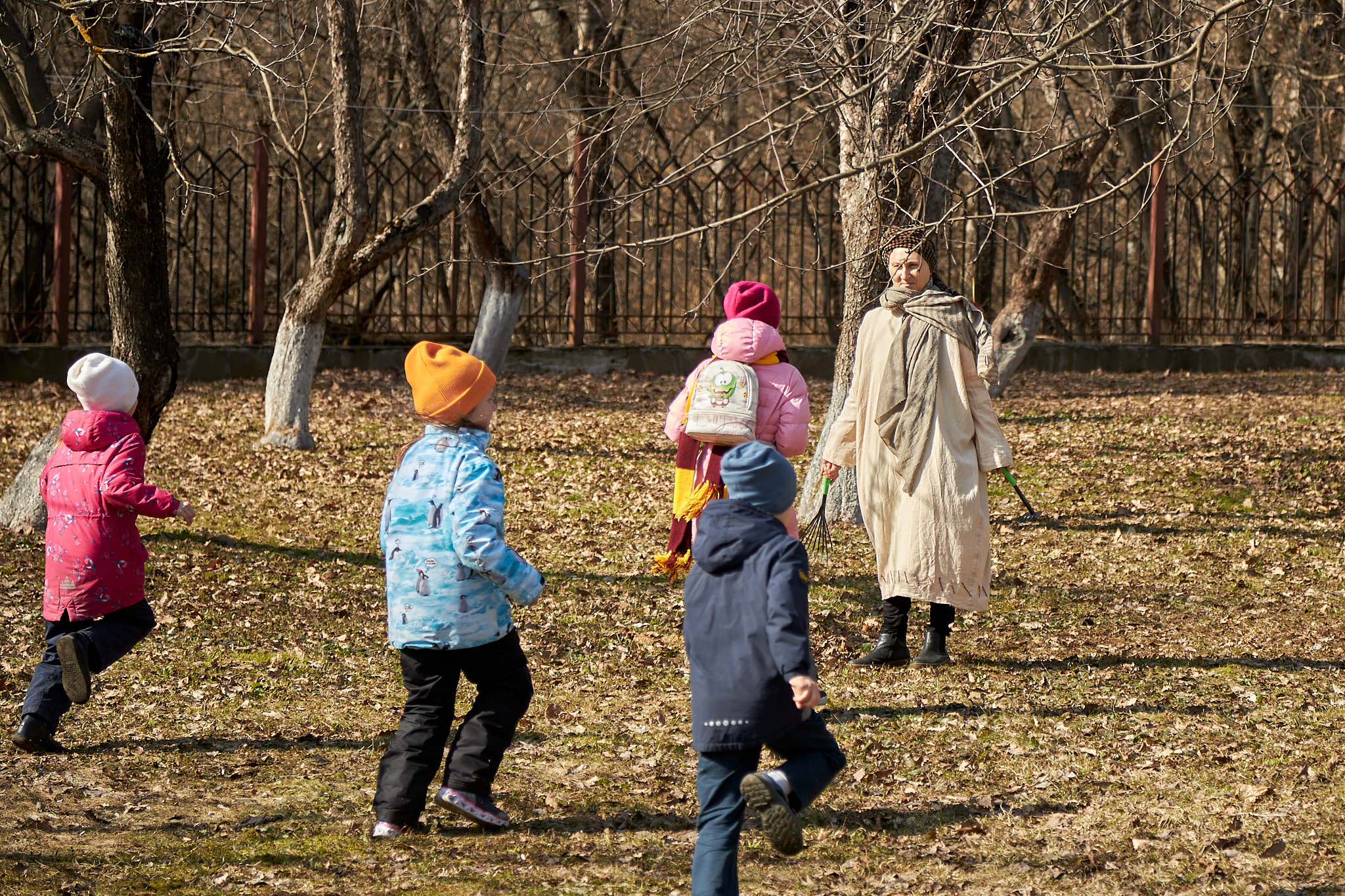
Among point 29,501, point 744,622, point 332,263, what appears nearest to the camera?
point 744,622

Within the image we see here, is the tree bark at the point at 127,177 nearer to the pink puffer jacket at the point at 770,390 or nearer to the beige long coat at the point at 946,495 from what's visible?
the pink puffer jacket at the point at 770,390

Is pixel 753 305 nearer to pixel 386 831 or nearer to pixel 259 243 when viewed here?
pixel 386 831

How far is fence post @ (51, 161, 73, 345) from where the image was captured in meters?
14.0

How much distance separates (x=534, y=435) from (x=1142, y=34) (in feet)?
19.9

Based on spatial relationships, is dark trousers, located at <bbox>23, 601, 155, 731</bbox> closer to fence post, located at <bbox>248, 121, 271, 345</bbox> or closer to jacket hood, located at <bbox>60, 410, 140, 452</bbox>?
jacket hood, located at <bbox>60, 410, 140, 452</bbox>

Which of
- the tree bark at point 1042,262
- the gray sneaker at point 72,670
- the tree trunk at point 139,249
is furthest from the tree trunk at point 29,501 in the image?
the tree bark at point 1042,262

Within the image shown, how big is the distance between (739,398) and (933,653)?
4.80 ft

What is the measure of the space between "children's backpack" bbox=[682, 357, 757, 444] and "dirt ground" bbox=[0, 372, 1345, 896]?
1119 mm

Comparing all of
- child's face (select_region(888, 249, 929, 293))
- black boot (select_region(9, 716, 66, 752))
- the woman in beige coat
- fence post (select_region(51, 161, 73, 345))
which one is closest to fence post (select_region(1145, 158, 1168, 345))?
the woman in beige coat

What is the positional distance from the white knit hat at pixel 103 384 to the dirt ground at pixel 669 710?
1234 mm

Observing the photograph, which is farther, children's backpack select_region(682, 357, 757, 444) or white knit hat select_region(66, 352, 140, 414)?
children's backpack select_region(682, 357, 757, 444)

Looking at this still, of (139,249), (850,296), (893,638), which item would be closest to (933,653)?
(893,638)

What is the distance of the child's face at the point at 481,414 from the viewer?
155 inches

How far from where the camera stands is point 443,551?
3887 mm
